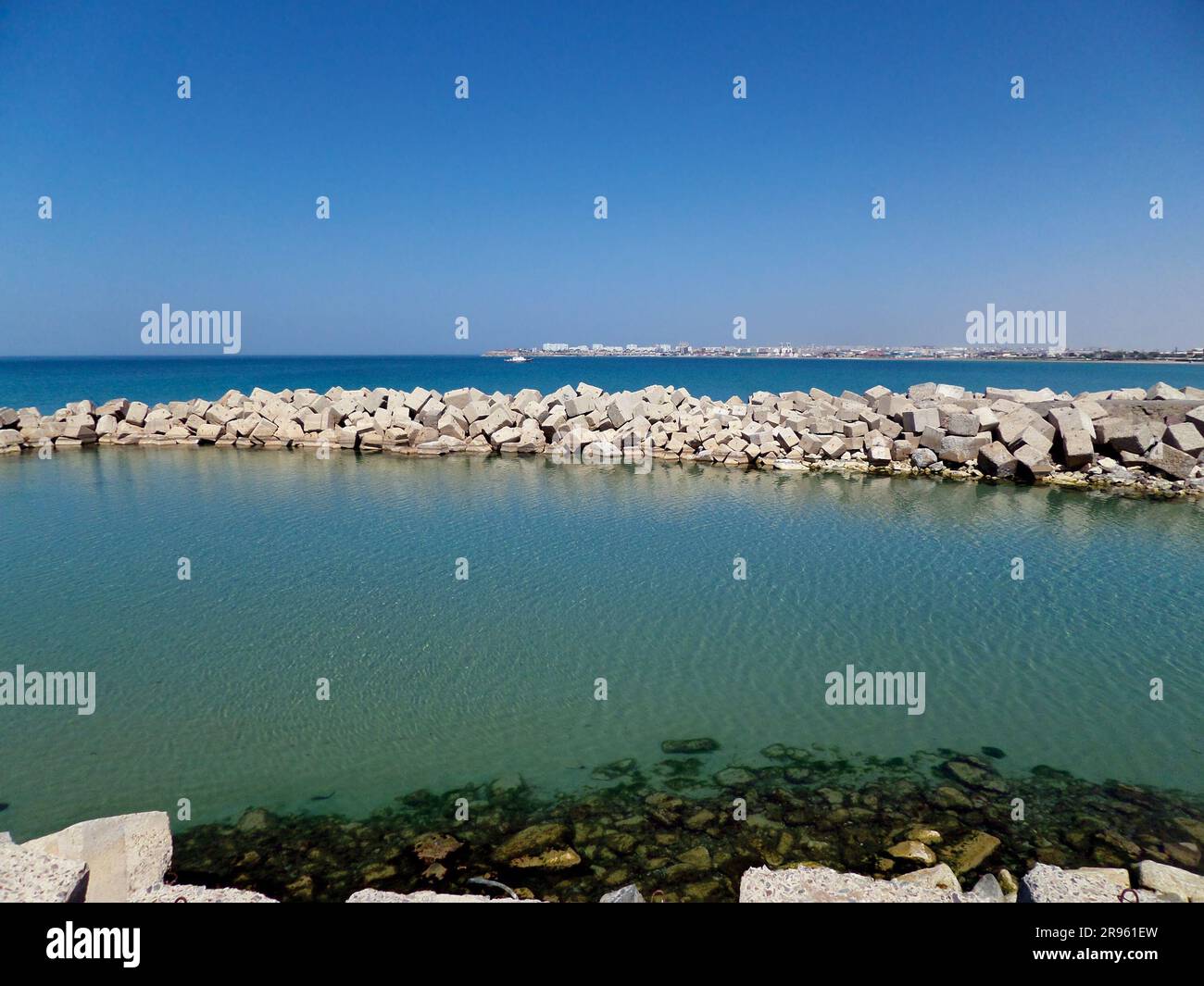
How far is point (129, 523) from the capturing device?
1301cm

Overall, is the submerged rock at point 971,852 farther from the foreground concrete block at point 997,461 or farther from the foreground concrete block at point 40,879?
the foreground concrete block at point 997,461

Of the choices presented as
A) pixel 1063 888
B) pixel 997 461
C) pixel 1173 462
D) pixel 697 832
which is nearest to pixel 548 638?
pixel 697 832

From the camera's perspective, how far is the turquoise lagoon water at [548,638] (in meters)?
6.00

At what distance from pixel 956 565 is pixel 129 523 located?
47.7 ft

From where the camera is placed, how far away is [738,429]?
21.1m

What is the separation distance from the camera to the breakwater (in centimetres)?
1744

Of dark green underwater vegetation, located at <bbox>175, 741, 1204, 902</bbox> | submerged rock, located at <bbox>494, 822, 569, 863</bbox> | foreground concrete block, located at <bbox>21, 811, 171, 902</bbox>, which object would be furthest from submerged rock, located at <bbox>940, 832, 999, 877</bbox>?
foreground concrete block, located at <bbox>21, 811, 171, 902</bbox>

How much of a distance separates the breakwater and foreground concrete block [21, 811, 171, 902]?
1669 centimetres

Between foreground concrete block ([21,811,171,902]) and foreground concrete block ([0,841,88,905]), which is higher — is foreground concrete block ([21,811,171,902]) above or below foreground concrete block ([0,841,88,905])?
below

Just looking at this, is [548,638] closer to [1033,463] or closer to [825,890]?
[825,890]

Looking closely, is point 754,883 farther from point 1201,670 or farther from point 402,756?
point 1201,670

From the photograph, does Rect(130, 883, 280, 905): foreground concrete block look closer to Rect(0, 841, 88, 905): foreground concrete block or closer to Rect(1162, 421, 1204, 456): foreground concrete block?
Rect(0, 841, 88, 905): foreground concrete block

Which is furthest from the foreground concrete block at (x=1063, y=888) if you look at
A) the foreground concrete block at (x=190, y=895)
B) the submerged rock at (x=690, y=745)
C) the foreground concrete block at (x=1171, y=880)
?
the foreground concrete block at (x=190, y=895)

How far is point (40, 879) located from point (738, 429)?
63.6ft
